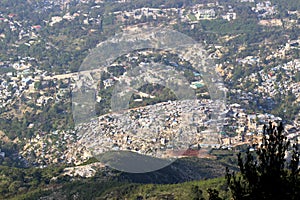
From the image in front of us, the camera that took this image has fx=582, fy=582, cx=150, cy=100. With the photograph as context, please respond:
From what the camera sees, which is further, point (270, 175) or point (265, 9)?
point (265, 9)

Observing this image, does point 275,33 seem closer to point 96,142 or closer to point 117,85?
point 117,85

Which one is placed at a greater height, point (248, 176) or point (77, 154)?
point (248, 176)

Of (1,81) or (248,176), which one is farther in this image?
(1,81)

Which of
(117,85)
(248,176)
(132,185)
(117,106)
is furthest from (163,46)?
(248,176)

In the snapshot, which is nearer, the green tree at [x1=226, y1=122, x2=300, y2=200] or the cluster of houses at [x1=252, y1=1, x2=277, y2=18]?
the green tree at [x1=226, y1=122, x2=300, y2=200]

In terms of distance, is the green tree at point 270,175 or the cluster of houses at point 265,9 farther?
the cluster of houses at point 265,9

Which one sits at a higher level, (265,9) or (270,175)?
(270,175)

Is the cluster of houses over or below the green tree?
below

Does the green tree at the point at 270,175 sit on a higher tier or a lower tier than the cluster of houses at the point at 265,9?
higher
